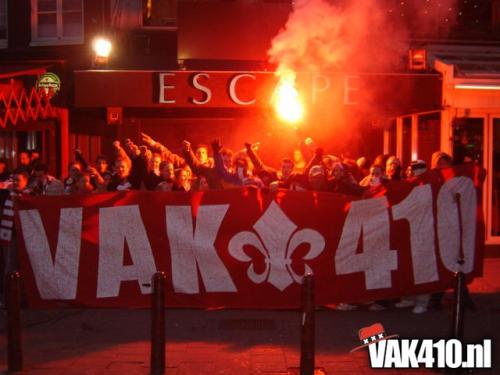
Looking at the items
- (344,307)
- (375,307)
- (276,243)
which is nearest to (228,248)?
(276,243)

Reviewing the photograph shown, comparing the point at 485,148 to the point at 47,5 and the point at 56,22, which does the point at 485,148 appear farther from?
the point at 47,5

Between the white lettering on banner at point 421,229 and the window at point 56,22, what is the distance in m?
8.76

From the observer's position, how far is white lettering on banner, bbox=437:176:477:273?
8016 millimetres

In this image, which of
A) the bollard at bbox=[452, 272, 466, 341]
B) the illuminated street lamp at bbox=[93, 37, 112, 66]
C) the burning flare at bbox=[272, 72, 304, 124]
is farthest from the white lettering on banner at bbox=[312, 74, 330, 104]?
the bollard at bbox=[452, 272, 466, 341]

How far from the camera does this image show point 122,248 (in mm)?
7930

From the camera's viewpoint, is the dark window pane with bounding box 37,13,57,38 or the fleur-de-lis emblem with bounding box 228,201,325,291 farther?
the dark window pane with bounding box 37,13,57,38

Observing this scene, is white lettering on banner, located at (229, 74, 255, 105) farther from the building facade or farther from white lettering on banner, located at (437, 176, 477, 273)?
white lettering on banner, located at (437, 176, 477, 273)

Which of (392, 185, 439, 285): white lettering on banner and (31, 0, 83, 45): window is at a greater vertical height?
(31, 0, 83, 45): window

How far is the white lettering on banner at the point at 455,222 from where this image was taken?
8.02 metres

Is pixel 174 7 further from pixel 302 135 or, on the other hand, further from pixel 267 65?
pixel 302 135

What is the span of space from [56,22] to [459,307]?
11377 millimetres

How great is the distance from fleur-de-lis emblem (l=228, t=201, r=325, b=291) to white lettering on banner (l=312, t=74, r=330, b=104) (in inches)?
164

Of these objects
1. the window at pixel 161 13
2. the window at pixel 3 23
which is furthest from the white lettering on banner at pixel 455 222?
the window at pixel 3 23

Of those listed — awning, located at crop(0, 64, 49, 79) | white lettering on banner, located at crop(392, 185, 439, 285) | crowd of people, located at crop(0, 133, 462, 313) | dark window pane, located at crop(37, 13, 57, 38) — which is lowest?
white lettering on banner, located at crop(392, 185, 439, 285)
